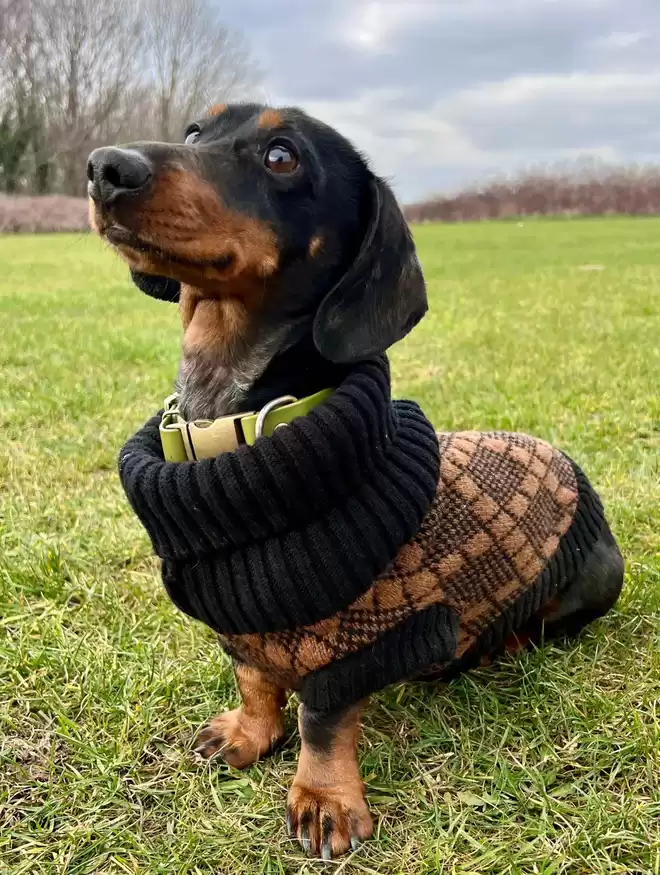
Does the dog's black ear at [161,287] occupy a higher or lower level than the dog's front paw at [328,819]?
higher

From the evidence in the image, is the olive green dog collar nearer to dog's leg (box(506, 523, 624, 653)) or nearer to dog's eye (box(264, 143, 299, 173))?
dog's eye (box(264, 143, 299, 173))

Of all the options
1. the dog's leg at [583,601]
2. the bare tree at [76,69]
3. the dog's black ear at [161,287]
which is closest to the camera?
the dog's black ear at [161,287]

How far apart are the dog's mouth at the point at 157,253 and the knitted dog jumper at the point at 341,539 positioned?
35 centimetres

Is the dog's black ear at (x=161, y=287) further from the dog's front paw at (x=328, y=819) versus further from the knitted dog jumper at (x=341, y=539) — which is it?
the dog's front paw at (x=328, y=819)

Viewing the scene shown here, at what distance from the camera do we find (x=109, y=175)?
1.46 metres

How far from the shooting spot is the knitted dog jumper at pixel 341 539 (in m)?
1.58

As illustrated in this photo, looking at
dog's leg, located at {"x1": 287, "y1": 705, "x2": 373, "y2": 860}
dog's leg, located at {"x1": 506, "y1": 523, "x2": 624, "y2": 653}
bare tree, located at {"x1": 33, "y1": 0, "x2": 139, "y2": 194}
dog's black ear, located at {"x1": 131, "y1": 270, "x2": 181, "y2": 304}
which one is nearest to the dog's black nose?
dog's black ear, located at {"x1": 131, "y1": 270, "x2": 181, "y2": 304}

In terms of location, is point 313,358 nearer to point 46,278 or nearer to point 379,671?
point 379,671

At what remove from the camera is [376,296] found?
1.67 metres

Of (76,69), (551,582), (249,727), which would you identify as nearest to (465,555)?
(551,582)

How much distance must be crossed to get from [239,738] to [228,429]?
86 centimetres

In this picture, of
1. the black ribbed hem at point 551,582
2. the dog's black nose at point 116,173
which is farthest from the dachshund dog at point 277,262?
the black ribbed hem at point 551,582

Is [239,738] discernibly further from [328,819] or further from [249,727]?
[328,819]

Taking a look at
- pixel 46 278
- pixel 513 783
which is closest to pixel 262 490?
pixel 513 783
